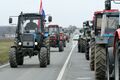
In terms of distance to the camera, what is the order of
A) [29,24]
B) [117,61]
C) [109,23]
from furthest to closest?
[29,24], [109,23], [117,61]

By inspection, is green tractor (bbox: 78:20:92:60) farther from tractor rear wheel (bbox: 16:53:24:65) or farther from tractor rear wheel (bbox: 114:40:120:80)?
tractor rear wheel (bbox: 114:40:120:80)

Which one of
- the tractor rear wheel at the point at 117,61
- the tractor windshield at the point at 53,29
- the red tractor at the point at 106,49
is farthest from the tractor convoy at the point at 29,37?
the tractor windshield at the point at 53,29

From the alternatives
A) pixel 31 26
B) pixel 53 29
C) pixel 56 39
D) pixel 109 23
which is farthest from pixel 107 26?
pixel 53 29

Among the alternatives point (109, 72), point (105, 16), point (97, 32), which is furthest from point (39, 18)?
point (109, 72)

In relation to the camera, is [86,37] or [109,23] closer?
[109,23]

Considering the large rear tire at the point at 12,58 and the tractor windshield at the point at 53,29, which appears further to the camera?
the tractor windshield at the point at 53,29

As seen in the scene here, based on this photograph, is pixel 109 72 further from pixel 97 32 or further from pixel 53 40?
pixel 53 40

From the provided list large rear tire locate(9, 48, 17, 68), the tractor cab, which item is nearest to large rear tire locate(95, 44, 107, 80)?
the tractor cab

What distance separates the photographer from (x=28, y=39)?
26422 mm

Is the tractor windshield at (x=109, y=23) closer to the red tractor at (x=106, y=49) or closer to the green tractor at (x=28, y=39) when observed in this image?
the red tractor at (x=106, y=49)

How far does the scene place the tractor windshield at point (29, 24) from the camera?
26812 millimetres

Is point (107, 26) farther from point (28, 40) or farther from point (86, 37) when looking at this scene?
point (86, 37)

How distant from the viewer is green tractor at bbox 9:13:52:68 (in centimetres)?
2580

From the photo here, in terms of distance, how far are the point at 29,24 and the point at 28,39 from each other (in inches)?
36.6
